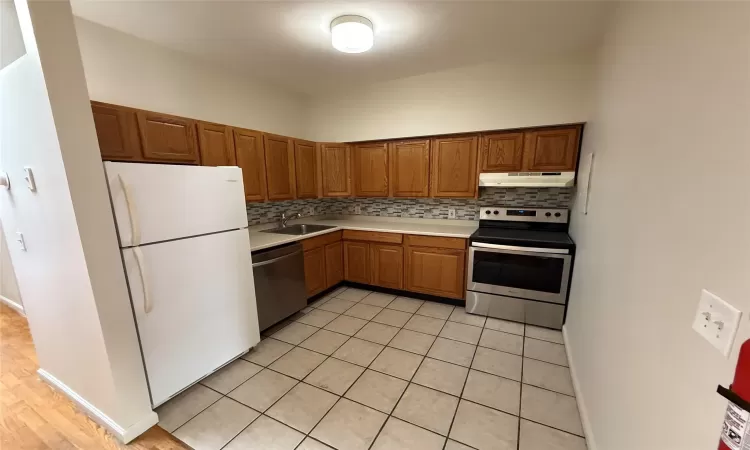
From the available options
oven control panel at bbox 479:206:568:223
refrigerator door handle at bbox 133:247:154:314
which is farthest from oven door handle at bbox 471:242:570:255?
refrigerator door handle at bbox 133:247:154:314

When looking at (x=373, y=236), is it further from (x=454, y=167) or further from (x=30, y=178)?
(x=30, y=178)

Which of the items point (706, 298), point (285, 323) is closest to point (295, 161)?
point (285, 323)

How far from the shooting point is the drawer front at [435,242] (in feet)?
9.62

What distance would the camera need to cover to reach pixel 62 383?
1853 mm

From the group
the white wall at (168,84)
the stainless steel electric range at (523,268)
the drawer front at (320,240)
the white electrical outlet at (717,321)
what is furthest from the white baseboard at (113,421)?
the stainless steel electric range at (523,268)

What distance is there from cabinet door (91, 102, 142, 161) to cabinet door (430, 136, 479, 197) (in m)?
2.69

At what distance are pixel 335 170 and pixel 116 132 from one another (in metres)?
2.13

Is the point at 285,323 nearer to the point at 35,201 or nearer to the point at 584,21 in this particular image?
the point at 35,201

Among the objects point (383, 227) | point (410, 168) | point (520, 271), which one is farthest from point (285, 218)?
point (520, 271)

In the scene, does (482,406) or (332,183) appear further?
(332,183)

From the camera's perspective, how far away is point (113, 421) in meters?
1.57

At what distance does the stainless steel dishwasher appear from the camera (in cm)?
241

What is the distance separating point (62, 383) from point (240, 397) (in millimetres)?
1228

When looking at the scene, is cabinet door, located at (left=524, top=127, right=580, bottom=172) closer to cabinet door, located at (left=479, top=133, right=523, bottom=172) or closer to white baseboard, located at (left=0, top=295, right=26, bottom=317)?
cabinet door, located at (left=479, top=133, right=523, bottom=172)
